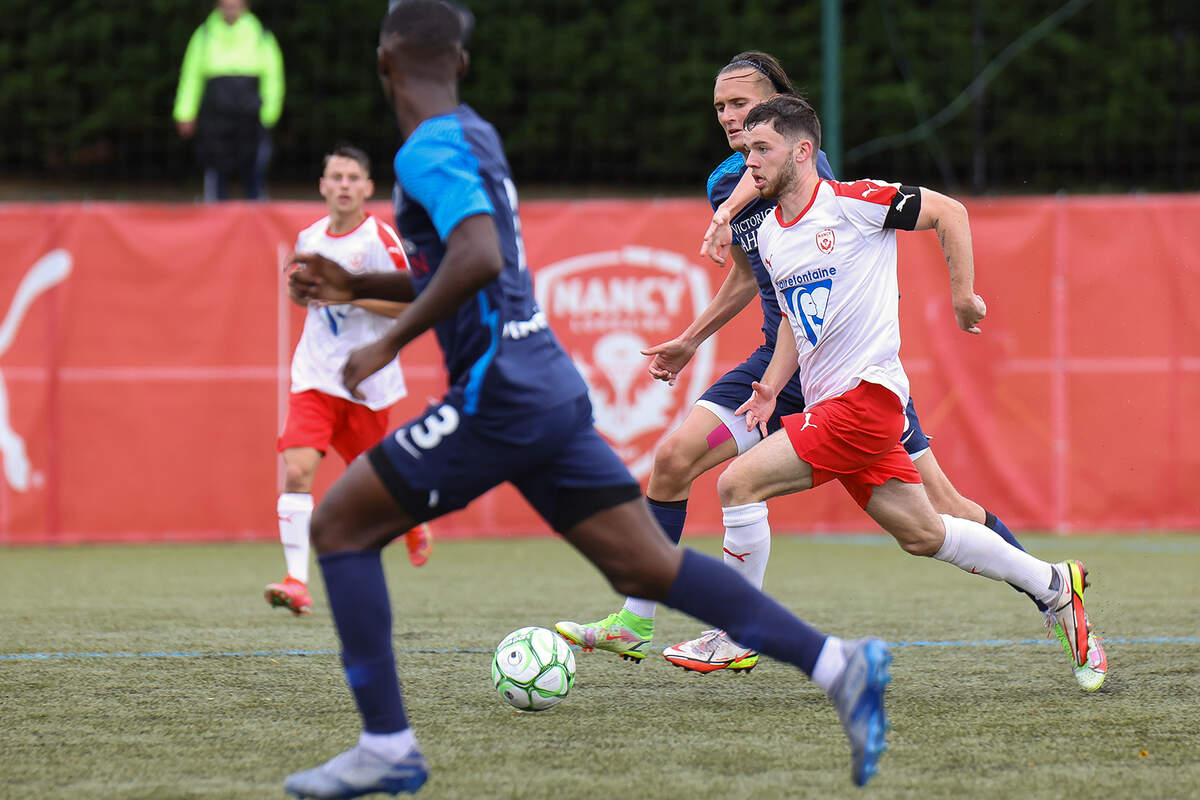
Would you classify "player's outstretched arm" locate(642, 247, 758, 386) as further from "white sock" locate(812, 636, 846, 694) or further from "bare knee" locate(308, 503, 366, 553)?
"bare knee" locate(308, 503, 366, 553)

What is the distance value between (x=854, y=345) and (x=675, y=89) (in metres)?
14.0

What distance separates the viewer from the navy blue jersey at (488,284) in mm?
3594

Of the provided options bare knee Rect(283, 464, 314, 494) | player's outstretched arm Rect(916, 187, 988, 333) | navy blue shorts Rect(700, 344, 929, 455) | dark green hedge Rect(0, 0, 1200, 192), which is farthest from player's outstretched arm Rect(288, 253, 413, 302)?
dark green hedge Rect(0, 0, 1200, 192)

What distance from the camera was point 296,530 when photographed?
7.28m

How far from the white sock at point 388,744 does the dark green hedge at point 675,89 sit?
14969 millimetres

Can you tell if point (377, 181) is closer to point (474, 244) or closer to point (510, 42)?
point (510, 42)

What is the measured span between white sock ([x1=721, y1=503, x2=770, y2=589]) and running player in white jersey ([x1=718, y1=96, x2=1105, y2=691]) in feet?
0.35

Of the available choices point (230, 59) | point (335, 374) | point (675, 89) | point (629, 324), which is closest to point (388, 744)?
point (335, 374)

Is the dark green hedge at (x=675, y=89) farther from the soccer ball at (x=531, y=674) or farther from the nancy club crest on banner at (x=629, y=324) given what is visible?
the soccer ball at (x=531, y=674)

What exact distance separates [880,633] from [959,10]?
14101mm

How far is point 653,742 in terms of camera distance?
171 inches

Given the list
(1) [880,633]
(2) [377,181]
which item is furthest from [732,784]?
(2) [377,181]

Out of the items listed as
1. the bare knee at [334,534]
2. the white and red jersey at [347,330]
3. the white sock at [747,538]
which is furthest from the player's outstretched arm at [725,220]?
the white and red jersey at [347,330]

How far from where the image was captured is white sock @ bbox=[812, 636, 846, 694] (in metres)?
3.82
